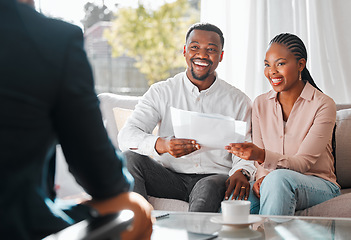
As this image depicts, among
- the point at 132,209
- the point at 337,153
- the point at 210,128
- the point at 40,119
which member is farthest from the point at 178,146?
A: the point at 40,119

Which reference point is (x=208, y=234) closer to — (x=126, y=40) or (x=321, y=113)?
(x=321, y=113)

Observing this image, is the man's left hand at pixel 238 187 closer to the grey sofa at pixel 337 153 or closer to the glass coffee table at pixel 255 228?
the grey sofa at pixel 337 153

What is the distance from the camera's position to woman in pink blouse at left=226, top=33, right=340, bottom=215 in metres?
1.83

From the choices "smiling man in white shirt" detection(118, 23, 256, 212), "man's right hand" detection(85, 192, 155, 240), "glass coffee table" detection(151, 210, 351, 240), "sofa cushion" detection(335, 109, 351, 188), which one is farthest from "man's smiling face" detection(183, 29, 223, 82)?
"man's right hand" detection(85, 192, 155, 240)

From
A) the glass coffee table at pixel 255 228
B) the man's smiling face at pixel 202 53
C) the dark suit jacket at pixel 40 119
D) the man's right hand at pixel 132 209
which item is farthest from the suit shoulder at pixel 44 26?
the man's smiling face at pixel 202 53

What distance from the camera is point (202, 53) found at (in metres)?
2.35

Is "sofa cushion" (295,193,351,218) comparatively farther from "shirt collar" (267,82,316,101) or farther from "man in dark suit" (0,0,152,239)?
"man in dark suit" (0,0,152,239)

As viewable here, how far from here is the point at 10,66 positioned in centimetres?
55

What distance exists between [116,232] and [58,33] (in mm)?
254

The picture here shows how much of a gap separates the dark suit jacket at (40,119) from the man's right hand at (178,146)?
4.51 feet

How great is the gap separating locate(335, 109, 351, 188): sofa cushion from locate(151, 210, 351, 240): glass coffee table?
838mm

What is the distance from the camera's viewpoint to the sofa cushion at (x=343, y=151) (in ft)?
7.39

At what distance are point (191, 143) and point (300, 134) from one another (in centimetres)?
Answer: 47

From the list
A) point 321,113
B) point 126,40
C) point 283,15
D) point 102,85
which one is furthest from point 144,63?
point 321,113
